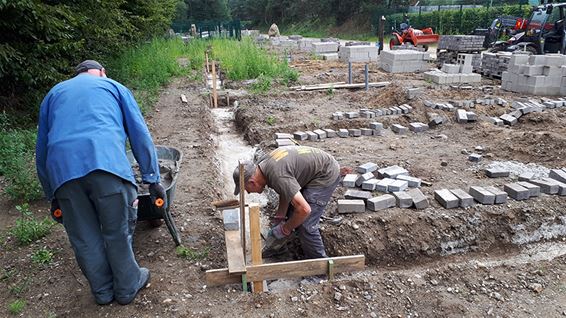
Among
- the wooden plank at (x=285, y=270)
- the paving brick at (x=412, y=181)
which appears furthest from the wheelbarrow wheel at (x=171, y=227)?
the paving brick at (x=412, y=181)

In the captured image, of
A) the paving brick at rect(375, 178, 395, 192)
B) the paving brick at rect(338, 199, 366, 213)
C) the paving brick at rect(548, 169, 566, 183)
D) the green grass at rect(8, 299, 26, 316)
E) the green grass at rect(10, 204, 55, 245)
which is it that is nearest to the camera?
the green grass at rect(8, 299, 26, 316)

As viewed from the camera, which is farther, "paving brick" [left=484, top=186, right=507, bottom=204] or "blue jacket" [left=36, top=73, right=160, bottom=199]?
"paving brick" [left=484, top=186, right=507, bottom=204]

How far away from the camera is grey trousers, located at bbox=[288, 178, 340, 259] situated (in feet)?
13.0

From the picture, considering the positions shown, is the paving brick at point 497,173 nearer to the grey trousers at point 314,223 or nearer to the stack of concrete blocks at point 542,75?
the grey trousers at point 314,223

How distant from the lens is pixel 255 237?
11.3ft

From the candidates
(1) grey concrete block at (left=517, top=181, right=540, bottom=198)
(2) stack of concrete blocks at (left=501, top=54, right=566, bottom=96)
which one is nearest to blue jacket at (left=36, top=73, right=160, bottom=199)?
(1) grey concrete block at (left=517, top=181, right=540, bottom=198)

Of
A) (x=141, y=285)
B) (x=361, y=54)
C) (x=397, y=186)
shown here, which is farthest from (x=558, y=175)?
(x=361, y=54)

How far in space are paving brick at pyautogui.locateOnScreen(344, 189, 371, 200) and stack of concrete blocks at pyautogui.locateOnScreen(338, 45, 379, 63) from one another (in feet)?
42.1

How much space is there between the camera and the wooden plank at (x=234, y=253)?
11.2 ft

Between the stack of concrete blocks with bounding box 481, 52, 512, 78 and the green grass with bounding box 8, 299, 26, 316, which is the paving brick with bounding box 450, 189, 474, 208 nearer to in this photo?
the green grass with bounding box 8, 299, 26, 316

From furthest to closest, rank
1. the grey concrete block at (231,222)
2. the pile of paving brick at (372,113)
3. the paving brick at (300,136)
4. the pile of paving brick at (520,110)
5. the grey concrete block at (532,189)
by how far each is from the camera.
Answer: the pile of paving brick at (372,113)
the pile of paving brick at (520,110)
the paving brick at (300,136)
the grey concrete block at (532,189)
the grey concrete block at (231,222)

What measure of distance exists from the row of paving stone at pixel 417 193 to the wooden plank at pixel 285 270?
38.5 inches

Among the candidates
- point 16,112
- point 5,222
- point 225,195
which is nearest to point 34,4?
point 16,112

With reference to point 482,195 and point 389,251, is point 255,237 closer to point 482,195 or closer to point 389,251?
point 389,251
